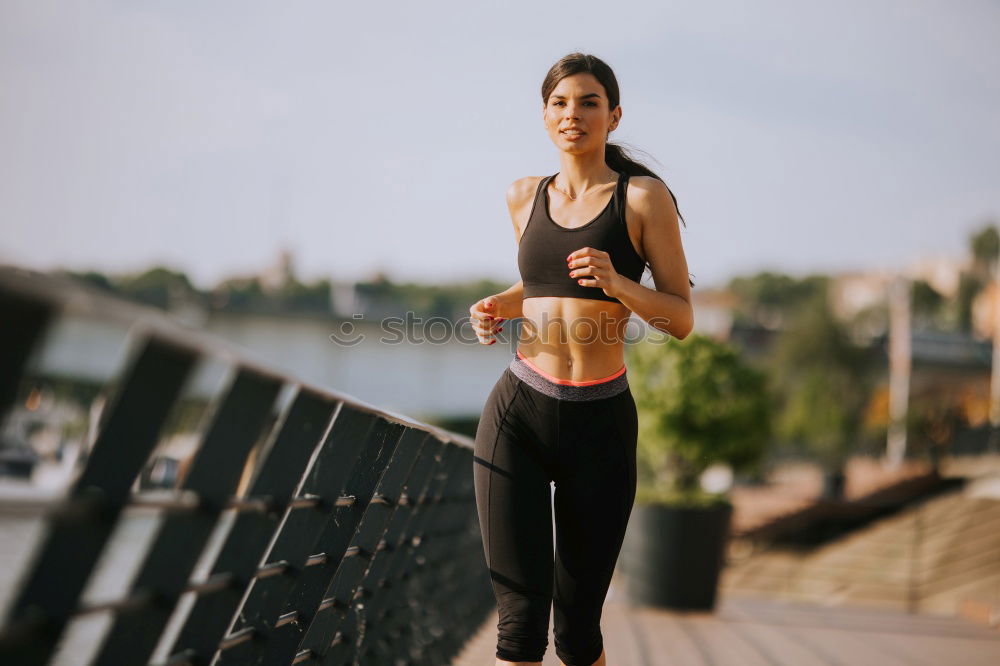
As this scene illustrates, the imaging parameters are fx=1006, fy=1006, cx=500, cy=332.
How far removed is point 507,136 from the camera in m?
3.47

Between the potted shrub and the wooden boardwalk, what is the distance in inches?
10.3

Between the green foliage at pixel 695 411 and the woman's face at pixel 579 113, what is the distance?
537cm

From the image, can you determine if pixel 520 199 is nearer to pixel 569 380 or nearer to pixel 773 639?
pixel 569 380

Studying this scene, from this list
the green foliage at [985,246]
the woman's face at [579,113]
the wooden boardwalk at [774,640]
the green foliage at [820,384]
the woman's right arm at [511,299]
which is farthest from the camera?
the green foliage at [985,246]

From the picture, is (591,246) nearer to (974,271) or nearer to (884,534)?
(884,534)

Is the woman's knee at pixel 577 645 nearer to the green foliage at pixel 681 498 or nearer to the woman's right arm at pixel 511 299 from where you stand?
the woman's right arm at pixel 511 299

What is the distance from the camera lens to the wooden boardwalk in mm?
5016

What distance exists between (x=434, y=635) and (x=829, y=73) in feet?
54.1

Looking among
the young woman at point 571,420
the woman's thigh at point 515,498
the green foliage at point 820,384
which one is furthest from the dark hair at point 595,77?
Result: the green foliage at point 820,384

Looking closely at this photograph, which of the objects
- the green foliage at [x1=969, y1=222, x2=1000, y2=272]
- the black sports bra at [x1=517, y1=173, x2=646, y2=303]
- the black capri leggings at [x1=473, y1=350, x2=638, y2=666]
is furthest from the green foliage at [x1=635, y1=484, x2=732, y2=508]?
the green foliage at [x1=969, y1=222, x2=1000, y2=272]

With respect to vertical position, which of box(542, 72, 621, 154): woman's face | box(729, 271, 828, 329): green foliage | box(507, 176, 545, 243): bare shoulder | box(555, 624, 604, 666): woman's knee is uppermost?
box(729, 271, 828, 329): green foliage

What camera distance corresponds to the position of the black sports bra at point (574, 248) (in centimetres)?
244

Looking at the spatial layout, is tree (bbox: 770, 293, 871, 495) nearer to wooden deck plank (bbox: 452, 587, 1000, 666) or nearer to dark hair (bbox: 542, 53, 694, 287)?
wooden deck plank (bbox: 452, 587, 1000, 666)

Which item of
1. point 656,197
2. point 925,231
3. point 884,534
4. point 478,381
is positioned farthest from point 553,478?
point 925,231
